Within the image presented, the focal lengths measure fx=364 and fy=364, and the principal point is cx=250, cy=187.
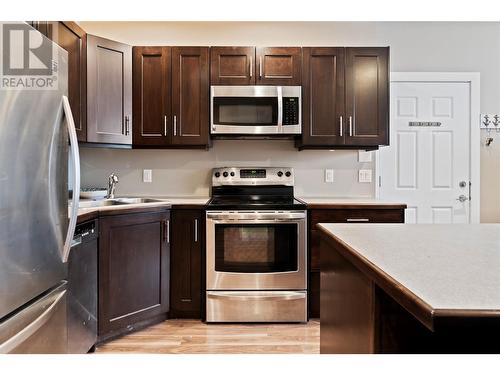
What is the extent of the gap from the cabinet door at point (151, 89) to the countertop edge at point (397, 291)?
7.30 feet

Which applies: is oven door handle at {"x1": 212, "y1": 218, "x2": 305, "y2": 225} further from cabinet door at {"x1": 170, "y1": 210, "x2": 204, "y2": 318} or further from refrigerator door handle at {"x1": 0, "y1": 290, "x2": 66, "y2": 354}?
refrigerator door handle at {"x1": 0, "y1": 290, "x2": 66, "y2": 354}

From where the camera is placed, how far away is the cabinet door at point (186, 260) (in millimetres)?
2701

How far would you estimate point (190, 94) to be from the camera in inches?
115

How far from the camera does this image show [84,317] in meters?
1.99

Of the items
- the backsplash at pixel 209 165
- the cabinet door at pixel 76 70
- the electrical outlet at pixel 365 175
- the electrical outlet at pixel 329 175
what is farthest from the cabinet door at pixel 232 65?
the electrical outlet at pixel 365 175

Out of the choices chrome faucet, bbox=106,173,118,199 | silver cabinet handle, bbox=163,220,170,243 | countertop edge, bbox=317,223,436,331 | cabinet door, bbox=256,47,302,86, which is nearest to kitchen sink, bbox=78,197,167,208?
chrome faucet, bbox=106,173,118,199

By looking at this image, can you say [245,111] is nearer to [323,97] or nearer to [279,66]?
[279,66]

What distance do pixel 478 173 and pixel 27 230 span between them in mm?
3639

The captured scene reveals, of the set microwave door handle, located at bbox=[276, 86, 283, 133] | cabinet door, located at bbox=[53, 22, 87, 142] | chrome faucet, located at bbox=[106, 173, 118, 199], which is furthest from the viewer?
chrome faucet, located at bbox=[106, 173, 118, 199]

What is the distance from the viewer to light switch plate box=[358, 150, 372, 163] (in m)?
3.33

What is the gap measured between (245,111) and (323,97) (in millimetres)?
642

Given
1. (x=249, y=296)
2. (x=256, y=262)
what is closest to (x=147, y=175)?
(x=256, y=262)
